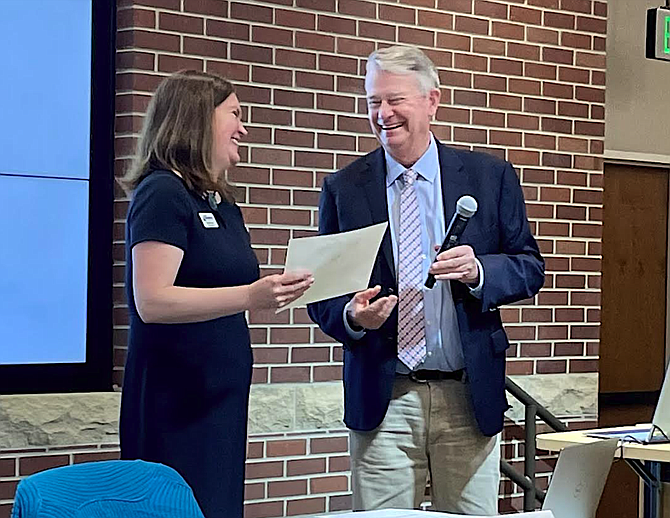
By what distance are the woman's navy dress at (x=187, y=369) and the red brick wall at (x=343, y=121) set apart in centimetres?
110

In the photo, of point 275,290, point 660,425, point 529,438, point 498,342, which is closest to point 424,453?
point 498,342

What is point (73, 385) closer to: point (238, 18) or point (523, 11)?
point (238, 18)

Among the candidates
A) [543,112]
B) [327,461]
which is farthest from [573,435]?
[543,112]

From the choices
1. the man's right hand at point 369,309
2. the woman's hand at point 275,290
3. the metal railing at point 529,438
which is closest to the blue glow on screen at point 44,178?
the man's right hand at point 369,309

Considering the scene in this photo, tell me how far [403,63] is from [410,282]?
1.93 feet

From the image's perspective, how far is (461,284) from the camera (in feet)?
10.5

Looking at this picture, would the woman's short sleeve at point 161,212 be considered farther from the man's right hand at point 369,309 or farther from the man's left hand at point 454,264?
the man's left hand at point 454,264

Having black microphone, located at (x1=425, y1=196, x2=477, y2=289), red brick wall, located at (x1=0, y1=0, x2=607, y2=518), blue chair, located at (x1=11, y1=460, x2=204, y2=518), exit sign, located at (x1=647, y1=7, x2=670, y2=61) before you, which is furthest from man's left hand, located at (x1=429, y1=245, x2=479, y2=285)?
exit sign, located at (x1=647, y1=7, x2=670, y2=61)

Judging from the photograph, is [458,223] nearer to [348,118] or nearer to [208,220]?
[208,220]

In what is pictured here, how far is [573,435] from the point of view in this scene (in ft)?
10.7

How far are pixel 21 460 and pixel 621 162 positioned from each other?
3.57 meters

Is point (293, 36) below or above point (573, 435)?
above

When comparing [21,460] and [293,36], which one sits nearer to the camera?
[21,460]

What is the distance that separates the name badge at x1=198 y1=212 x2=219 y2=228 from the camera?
288cm
